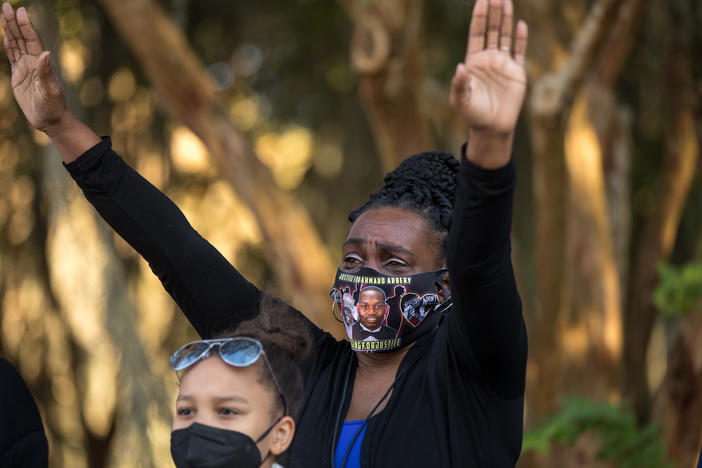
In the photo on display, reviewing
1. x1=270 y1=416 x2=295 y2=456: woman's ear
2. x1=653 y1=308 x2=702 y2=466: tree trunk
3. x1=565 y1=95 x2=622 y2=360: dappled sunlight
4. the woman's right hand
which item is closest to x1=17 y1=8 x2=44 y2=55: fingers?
the woman's right hand

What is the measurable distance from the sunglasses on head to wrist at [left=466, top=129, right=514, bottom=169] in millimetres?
819

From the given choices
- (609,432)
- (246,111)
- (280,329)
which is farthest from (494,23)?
(246,111)

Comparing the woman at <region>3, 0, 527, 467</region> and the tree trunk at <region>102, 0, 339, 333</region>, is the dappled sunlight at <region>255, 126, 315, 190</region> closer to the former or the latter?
the tree trunk at <region>102, 0, 339, 333</region>

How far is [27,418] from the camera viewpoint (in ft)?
9.37

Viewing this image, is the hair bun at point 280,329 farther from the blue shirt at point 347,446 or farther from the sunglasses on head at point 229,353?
the blue shirt at point 347,446

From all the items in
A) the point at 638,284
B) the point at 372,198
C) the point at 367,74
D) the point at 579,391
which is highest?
the point at 367,74

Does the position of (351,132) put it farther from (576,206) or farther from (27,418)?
(27,418)

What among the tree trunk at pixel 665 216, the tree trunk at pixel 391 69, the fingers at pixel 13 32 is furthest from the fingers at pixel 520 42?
the tree trunk at pixel 665 216

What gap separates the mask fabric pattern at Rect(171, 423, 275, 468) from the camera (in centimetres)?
234

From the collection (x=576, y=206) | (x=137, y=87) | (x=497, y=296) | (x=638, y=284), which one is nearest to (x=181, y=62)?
(x=137, y=87)

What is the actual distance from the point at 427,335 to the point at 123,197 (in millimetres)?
994

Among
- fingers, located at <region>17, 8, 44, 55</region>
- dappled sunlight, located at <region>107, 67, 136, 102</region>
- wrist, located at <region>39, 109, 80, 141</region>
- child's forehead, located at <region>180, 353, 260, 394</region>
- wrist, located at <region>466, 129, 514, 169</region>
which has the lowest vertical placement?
child's forehead, located at <region>180, 353, 260, 394</region>

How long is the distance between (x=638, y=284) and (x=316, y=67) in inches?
154

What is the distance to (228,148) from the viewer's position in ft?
20.7
